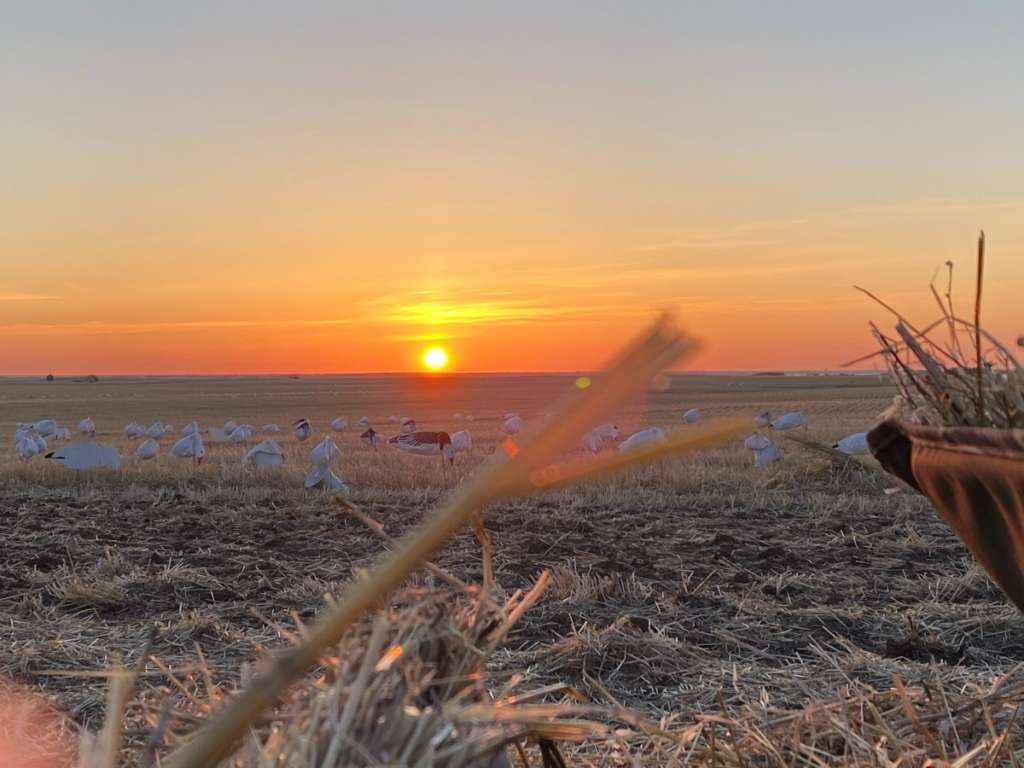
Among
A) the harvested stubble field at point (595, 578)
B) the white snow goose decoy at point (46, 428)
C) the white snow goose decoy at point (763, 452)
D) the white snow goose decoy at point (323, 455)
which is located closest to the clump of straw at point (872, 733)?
the harvested stubble field at point (595, 578)

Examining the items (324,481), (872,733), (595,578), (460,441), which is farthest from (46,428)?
(872,733)

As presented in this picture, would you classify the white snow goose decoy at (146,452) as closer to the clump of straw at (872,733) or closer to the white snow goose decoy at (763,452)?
the white snow goose decoy at (763,452)

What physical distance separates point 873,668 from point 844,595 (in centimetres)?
216

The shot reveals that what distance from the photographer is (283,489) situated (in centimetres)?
1184

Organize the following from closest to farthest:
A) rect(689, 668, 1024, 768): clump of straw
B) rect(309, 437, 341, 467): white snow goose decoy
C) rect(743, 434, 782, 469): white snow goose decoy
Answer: rect(689, 668, 1024, 768): clump of straw → rect(309, 437, 341, 467): white snow goose decoy → rect(743, 434, 782, 469): white snow goose decoy

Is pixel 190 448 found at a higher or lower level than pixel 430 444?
higher

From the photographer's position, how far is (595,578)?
6.38 meters

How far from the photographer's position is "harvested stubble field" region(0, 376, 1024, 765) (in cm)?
443

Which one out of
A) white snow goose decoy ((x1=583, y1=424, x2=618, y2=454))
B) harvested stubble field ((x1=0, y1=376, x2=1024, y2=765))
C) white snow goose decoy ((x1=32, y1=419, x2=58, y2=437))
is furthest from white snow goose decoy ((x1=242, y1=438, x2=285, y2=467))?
white snow goose decoy ((x1=32, y1=419, x2=58, y2=437))

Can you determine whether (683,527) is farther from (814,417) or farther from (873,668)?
(814,417)

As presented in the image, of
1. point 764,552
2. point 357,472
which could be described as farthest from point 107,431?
point 764,552

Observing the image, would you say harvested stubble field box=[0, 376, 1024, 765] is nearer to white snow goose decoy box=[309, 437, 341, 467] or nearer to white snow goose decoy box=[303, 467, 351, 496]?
white snow goose decoy box=[303, 467, 351, 496]

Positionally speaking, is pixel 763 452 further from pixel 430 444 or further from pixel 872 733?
pixel 872 733

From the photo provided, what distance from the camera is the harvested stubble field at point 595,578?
14.5 feet
